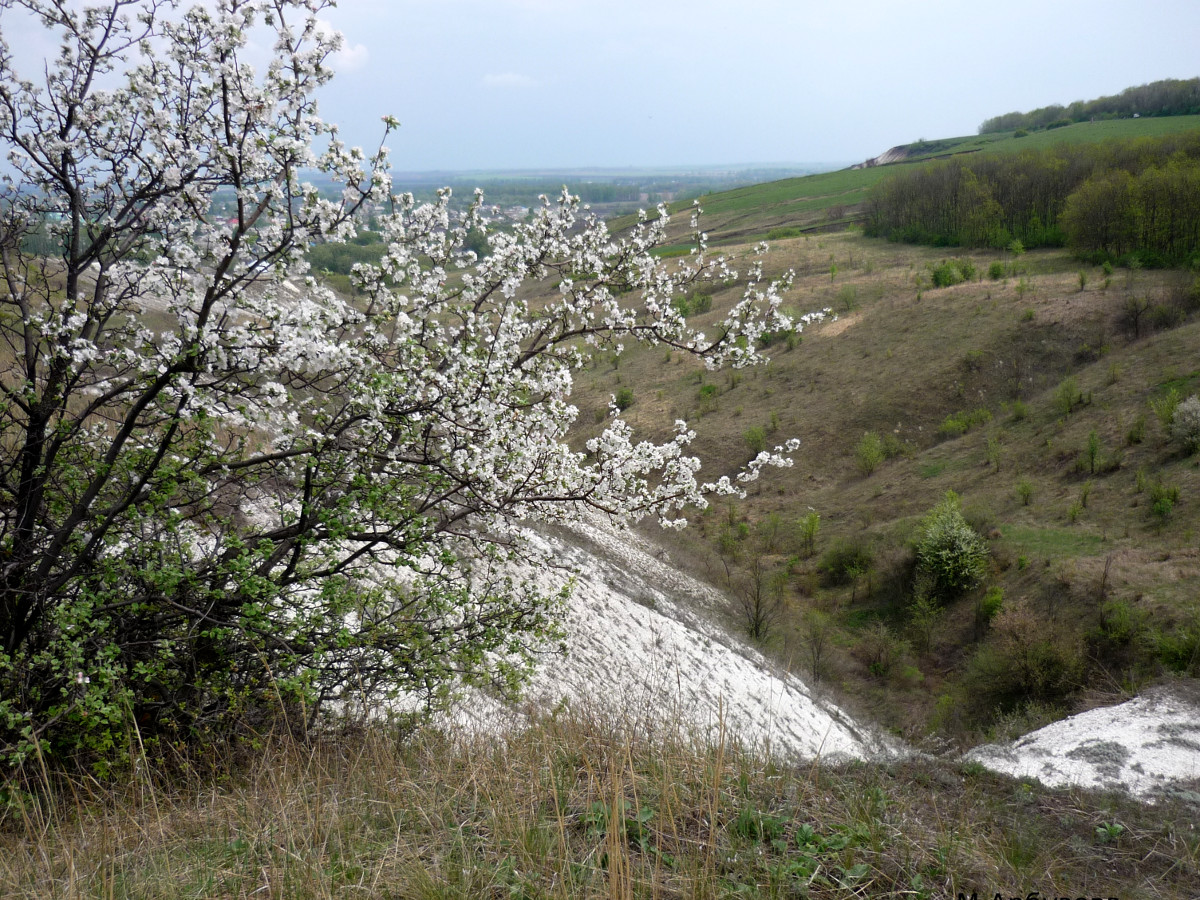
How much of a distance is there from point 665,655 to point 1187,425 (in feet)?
83.4

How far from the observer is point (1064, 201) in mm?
60781

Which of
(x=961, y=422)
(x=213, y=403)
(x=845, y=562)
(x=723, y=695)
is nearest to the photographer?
(x=213, y=403)

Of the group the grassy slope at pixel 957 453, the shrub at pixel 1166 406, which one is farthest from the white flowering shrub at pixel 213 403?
the shrub at pixel 1166 406

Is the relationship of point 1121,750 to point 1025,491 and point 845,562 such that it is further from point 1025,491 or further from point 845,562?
point 1025,491

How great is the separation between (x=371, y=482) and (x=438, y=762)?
2253 mm

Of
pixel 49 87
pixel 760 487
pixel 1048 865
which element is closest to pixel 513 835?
pixel 1048 865

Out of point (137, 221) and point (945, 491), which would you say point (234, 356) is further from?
point (945, 491)

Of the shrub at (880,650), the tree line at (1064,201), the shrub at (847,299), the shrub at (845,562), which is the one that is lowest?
the shrub at (880,650)

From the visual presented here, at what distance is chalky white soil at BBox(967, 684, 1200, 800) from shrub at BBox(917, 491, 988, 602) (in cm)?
1174

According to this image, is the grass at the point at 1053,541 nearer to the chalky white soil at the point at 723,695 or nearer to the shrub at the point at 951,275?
the chalky white soil at the point at 723,695

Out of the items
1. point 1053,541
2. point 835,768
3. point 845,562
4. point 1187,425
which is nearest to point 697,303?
point 845,562

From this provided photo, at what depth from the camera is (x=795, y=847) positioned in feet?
12.5

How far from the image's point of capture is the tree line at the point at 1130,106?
103875mm

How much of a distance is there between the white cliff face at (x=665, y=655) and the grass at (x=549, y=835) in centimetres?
655
